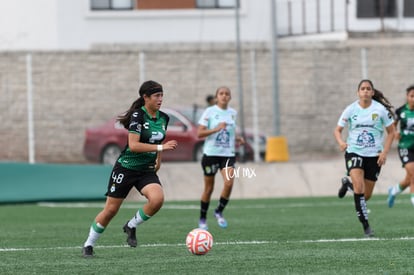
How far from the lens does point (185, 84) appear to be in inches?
1382

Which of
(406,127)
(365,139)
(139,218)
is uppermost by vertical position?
(365,139)

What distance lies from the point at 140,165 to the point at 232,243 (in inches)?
→ 83.5

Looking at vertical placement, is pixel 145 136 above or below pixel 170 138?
above

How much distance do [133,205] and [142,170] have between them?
12.6 meters

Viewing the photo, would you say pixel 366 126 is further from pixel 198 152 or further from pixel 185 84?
pixel 185 84

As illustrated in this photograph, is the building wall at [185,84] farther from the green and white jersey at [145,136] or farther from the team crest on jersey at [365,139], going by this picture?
the green and white jersey at [145,136]

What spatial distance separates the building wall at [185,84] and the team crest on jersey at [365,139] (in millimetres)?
17397

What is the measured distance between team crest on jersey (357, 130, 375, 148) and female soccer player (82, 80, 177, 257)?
11.7 feet

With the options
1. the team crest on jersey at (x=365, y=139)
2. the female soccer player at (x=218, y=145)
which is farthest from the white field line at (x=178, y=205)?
the team crest on jersey at (x=365, y=139)

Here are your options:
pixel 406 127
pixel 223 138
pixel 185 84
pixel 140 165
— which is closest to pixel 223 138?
pixel 223 138

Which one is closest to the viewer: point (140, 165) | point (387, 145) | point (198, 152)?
point (140, 165)

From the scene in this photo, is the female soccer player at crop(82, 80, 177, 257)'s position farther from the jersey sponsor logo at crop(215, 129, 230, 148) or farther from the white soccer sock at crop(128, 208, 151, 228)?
the jersey sponsor logo at crop(215, 129, 230, 148)

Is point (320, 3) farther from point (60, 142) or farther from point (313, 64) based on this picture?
point (60, 142)

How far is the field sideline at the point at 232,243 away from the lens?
39.9 feet
